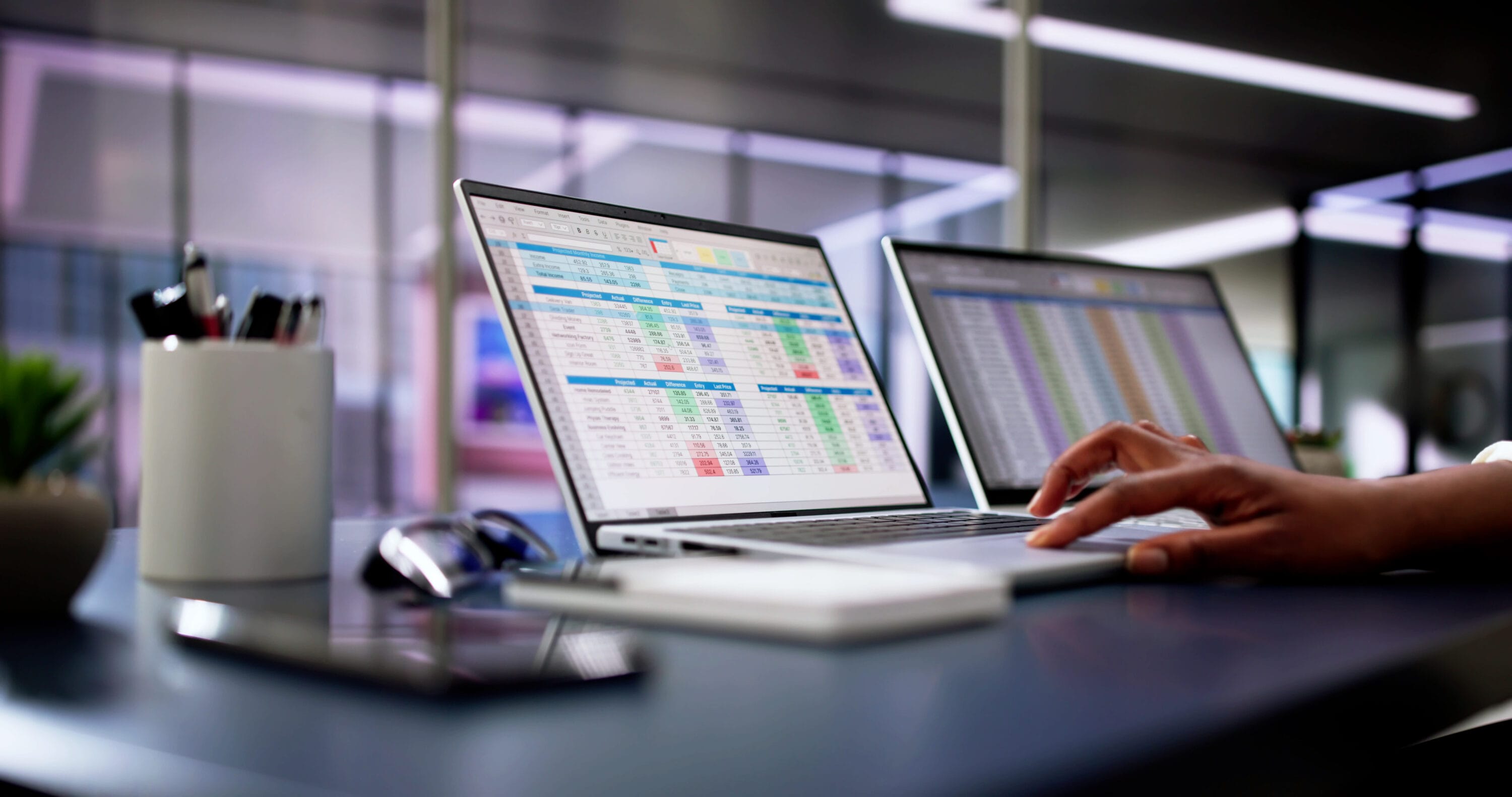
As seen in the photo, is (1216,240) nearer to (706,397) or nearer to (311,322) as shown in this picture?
(706,397)

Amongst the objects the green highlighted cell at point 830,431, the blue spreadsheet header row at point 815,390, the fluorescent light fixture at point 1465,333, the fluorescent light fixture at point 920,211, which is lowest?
the green highlighted cell at point 830,431

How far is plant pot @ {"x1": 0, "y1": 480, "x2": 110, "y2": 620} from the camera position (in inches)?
20.1

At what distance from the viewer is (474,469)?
13133 mm

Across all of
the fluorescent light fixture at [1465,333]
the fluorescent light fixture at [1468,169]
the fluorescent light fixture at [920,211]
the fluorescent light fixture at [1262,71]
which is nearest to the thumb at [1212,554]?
the fluorescent light fixture at [1262,71]

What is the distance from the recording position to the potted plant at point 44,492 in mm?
513

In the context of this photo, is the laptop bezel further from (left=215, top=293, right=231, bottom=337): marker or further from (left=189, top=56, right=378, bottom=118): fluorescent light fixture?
(left=189, top=56, right=378, bottom=118): fluorescent light fixture

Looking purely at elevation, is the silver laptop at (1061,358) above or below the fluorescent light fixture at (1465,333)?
below

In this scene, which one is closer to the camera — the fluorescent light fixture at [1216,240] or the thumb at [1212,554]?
the thumb at [1212,554]

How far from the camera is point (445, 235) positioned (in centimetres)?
255

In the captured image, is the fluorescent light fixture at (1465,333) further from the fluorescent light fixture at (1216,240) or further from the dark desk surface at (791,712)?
the dark desk surface at (791,712)

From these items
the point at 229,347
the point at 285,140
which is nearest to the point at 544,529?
the point at 229,347

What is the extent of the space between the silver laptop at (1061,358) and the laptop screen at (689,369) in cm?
16

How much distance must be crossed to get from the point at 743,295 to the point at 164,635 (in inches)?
23.2

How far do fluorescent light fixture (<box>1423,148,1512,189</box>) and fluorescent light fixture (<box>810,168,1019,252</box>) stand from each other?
336cm
